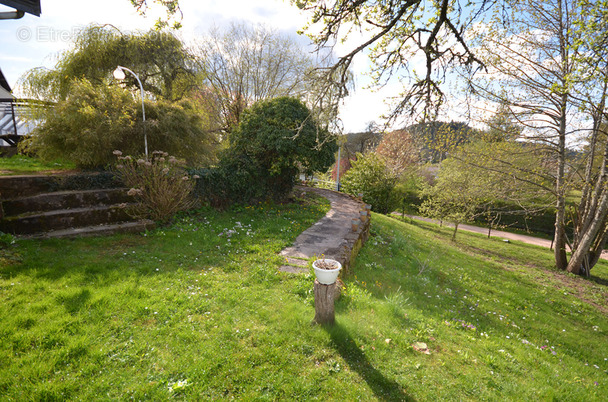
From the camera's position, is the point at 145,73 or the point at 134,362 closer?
the point at 134,362

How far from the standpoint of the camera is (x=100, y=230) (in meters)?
5.25

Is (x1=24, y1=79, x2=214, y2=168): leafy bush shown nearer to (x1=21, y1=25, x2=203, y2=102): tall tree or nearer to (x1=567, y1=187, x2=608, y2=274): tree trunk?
(x1=21, y1=25, x2=203, y2=102): tall tree

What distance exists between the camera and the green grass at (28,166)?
7.10m

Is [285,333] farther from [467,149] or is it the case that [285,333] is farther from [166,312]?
[467,149]

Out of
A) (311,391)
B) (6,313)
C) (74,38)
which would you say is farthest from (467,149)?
(74,38)

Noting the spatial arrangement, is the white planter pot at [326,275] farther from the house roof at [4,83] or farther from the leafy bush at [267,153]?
the house roof at [4,83]

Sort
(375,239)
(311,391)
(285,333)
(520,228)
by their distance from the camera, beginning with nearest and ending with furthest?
1. (311,391)
2. (285,333)
3. (375,239)
4. (520,228)

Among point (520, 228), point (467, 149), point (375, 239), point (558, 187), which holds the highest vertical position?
point (467, 149)

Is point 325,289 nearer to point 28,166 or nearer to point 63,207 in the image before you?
point 63,207

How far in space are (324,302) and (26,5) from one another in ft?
16.3

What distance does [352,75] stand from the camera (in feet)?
15.4

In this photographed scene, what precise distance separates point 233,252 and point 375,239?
447 cm

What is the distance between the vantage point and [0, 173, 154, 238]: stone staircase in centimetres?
496

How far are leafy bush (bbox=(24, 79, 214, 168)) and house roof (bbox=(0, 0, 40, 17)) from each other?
4181 millimetres
